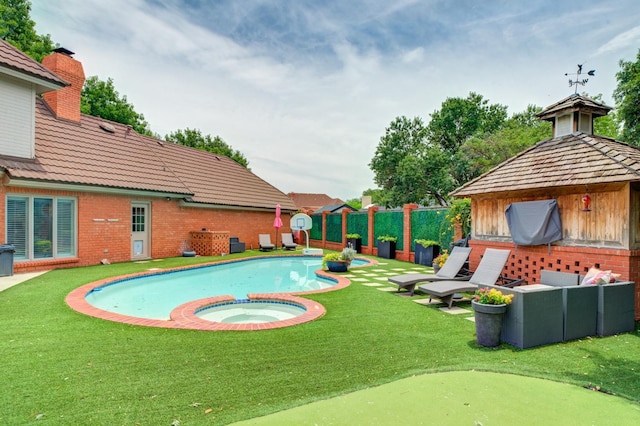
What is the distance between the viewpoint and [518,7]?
10469 mm

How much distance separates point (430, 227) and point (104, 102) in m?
27.9

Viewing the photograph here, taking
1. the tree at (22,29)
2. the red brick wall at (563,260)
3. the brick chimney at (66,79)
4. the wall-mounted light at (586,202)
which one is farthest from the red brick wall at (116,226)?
the tree at (22,29)

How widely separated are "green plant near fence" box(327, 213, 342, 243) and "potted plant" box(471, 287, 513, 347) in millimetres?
17276

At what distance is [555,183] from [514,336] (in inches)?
168

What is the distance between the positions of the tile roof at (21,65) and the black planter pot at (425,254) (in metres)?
14.6

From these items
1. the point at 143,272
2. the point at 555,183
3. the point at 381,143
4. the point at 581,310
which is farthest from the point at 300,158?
the point at 581,310

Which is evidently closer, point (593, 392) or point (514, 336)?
point (593, 392)

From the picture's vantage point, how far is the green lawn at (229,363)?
3.40 m

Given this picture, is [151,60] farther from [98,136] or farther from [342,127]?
[342,127]

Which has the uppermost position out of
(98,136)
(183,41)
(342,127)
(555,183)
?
(183,41)

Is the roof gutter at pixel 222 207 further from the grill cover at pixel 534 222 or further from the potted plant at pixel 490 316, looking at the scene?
the potted plant at pixel 490 316

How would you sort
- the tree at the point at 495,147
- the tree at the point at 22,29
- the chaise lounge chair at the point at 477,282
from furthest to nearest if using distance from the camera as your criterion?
the tree at the point at 495,147, the tree at the point at 22,29, the chaise lounge chair at the point at 477,282

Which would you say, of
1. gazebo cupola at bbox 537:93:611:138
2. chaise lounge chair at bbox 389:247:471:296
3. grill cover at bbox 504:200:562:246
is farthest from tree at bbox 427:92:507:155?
grill cover at bbox 504:200:562:246

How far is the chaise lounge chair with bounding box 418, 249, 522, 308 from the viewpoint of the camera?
7.74 metres
